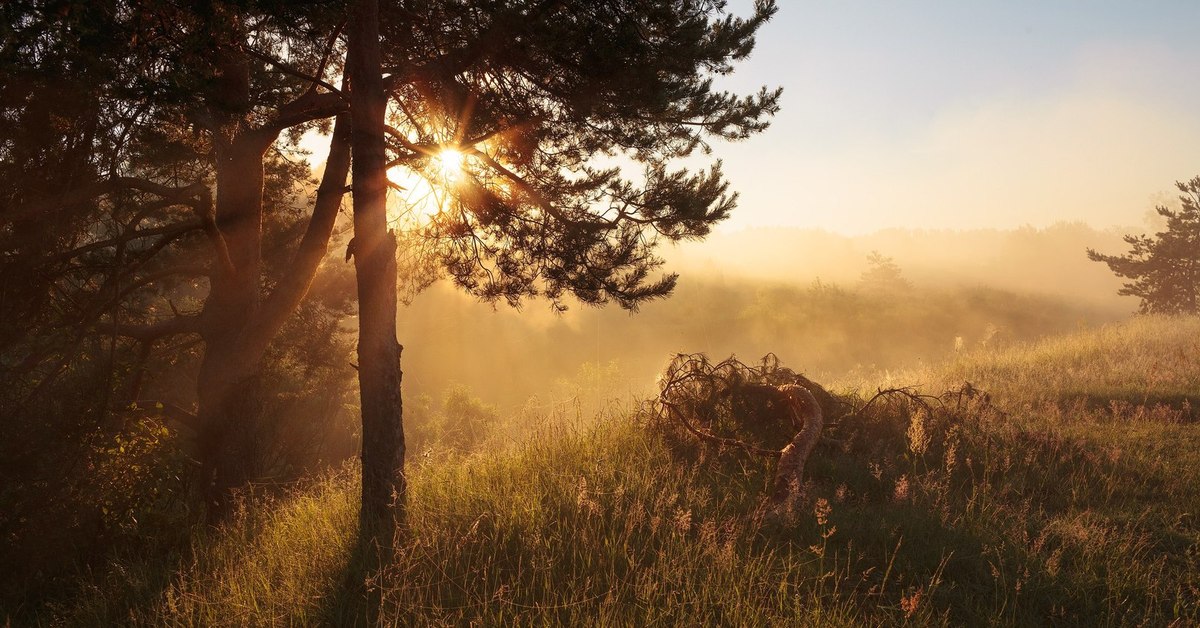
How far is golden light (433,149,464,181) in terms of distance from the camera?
6.58 metres

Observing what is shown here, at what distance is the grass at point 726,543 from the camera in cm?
351

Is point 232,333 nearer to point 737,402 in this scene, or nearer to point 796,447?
point 737,402

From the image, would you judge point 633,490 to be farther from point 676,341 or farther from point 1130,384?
point 676,341

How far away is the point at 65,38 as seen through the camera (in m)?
3.86

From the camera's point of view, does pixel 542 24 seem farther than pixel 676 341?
No

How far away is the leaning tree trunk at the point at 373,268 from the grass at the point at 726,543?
56 cm

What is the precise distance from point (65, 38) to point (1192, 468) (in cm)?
951

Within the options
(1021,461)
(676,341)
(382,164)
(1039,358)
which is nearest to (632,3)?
(382,164)

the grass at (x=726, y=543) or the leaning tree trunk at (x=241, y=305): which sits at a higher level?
the leaning tree trunk at (x=241, y=305)

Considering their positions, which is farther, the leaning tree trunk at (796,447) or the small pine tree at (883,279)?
the small pine tree at (883,279)

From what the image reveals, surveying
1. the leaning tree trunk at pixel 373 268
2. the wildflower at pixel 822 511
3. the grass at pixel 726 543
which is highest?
the leaning tree trunk at pixel 373 268

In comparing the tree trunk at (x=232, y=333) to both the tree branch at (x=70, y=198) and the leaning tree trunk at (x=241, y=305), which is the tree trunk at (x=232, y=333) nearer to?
the leaning tree trunk at (x=241, y=305)

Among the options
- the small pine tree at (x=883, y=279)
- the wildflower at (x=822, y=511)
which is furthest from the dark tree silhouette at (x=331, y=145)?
the small pine tree at (x=883, y=279)

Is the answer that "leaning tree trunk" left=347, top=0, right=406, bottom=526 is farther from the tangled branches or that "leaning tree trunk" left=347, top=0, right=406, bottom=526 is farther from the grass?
the tangled branches
